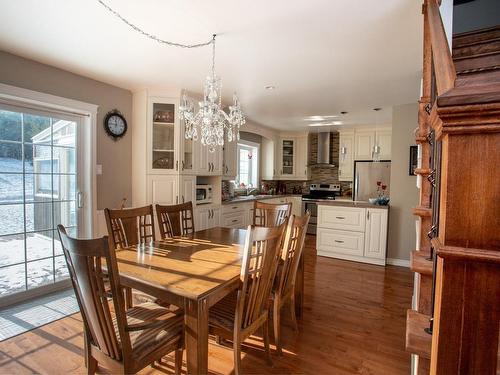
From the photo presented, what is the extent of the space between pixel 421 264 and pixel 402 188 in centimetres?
340

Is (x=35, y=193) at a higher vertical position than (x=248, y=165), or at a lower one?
lower

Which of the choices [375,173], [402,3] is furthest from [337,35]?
[375,173]

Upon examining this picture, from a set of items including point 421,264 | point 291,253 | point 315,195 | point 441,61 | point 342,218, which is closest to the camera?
point 441,61

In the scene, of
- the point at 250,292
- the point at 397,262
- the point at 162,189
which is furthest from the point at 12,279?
the point at 397,262

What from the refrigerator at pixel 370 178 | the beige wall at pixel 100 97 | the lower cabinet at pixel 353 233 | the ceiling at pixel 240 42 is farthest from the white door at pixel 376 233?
the beige wall at pixel 100 97

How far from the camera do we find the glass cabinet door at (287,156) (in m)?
6.69

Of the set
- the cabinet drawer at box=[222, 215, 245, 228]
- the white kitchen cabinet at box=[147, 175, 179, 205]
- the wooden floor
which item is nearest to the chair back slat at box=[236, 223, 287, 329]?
the wooden floor

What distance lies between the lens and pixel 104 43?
2299 millimetres

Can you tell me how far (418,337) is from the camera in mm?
823

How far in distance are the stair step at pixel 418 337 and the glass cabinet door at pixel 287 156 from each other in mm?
5851

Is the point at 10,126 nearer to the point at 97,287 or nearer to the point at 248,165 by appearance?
the point at 97,287

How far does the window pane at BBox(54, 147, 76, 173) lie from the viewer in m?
3.01

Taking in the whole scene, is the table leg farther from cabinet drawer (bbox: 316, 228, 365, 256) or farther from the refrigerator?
the refrigerator

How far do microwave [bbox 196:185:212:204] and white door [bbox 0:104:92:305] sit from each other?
140 cm
